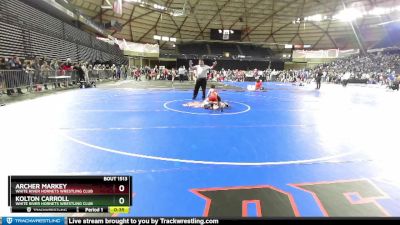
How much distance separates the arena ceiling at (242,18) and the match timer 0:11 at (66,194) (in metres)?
34.6

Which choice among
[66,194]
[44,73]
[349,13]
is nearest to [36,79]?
[44,73]

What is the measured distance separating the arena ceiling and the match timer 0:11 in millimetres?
34553

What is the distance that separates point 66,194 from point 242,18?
46564 mm

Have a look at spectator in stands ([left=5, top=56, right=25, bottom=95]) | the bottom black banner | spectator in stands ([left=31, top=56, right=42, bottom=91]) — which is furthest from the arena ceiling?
the bottom black banner

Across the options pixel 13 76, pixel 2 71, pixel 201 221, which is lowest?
pixel 201 221

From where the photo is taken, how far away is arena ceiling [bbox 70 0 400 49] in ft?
125

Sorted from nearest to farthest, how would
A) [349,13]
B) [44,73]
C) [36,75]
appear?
[36,75] < [44,73] < [349,13]

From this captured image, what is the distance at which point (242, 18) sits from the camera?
148 feet

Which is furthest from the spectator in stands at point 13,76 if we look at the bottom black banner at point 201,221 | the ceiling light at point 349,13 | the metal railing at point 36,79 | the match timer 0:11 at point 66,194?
the ceiling light at point 349,13

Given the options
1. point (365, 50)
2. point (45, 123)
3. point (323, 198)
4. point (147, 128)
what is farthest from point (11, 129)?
point (365, 50)

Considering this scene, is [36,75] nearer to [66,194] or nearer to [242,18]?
[66,194]

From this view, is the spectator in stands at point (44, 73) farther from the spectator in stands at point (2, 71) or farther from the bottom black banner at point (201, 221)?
the bottom black banner at point (201, 221)

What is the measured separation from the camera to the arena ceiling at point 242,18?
3809cm

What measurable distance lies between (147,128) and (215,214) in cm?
405
